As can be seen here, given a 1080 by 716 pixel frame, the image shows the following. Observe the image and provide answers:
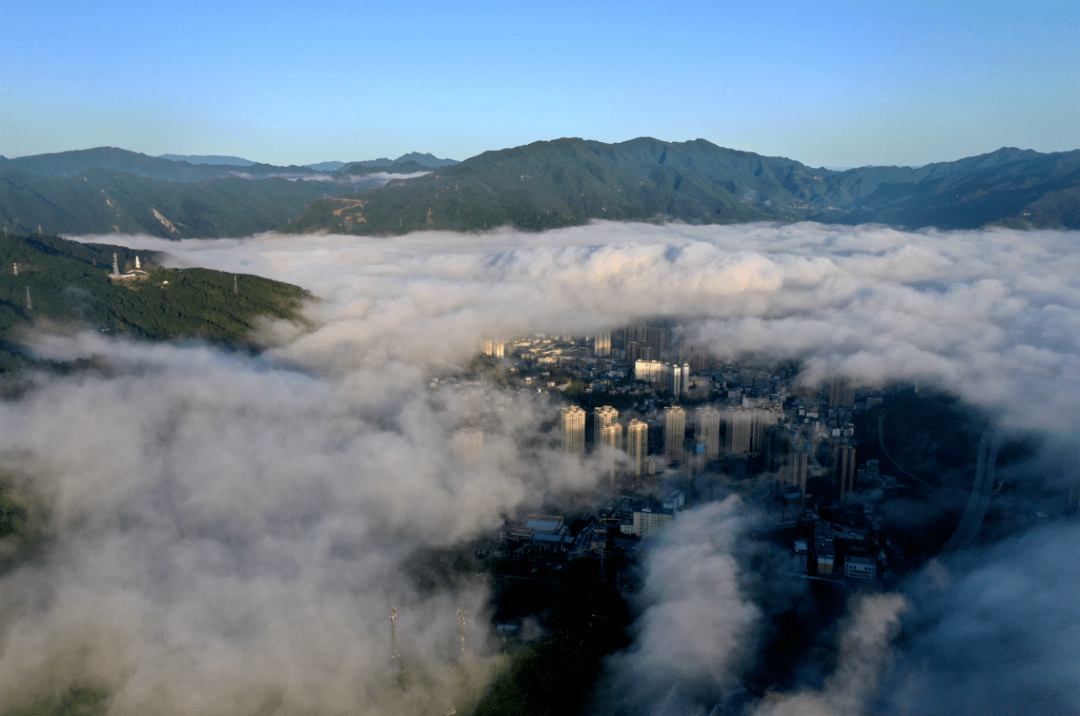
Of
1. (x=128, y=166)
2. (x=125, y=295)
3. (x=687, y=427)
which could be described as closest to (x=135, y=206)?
(x=128, y=166)

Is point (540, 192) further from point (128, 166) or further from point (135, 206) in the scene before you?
point (128, 166)

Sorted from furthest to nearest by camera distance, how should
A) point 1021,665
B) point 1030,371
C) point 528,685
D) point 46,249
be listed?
1. point 46,249
2. point 1030,371
3. point 528,685
4. point 1021,665

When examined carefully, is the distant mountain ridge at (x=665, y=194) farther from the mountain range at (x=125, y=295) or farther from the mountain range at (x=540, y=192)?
the mountain range at (x=125, y=295)

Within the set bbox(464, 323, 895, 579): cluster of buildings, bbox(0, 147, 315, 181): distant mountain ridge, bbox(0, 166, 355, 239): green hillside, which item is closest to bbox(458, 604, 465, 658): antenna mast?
bbox(464, 323, 895, 579): cluster of buildings

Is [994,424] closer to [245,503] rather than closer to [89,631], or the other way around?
[245,503]

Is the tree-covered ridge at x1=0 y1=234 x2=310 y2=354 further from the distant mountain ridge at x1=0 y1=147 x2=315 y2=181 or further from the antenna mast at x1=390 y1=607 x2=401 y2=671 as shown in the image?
the distant mountain ridge at x1=0 y1=147 x2=315 y2=181

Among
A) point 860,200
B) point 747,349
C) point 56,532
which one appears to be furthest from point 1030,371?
point 860,200

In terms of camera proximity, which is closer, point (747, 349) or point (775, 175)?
point (747, 349)
